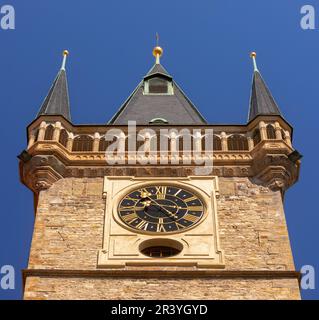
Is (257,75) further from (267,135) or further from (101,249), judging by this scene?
(101,249)

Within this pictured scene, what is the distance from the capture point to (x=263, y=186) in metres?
22.8

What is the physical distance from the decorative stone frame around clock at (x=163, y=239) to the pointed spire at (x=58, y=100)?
2894 millimetres

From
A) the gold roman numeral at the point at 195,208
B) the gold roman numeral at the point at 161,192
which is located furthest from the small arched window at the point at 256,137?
the gold roman numeral at the point at 195,208

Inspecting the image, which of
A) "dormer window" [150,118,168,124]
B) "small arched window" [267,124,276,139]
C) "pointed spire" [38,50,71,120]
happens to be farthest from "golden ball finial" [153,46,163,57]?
"small arched window" [267,124,276,139]

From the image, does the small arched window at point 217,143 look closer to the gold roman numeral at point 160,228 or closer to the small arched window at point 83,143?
the small arched window at point 83,143

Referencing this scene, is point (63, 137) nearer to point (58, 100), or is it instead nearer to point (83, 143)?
point (83, 143)

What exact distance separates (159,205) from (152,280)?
2.65 metres

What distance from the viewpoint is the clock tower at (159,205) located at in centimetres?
2002

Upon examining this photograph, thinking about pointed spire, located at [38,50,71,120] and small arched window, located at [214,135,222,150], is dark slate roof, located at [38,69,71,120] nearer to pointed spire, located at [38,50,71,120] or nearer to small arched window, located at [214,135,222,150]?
pointed spire, located at [38,50,71,120]

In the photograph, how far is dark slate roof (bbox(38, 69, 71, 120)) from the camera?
82.3ft

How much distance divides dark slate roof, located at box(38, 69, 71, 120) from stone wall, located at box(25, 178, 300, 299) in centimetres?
260

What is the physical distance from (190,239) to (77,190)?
2852mm

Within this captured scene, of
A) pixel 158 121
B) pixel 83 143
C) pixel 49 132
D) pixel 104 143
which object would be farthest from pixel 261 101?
pixel 49 132
